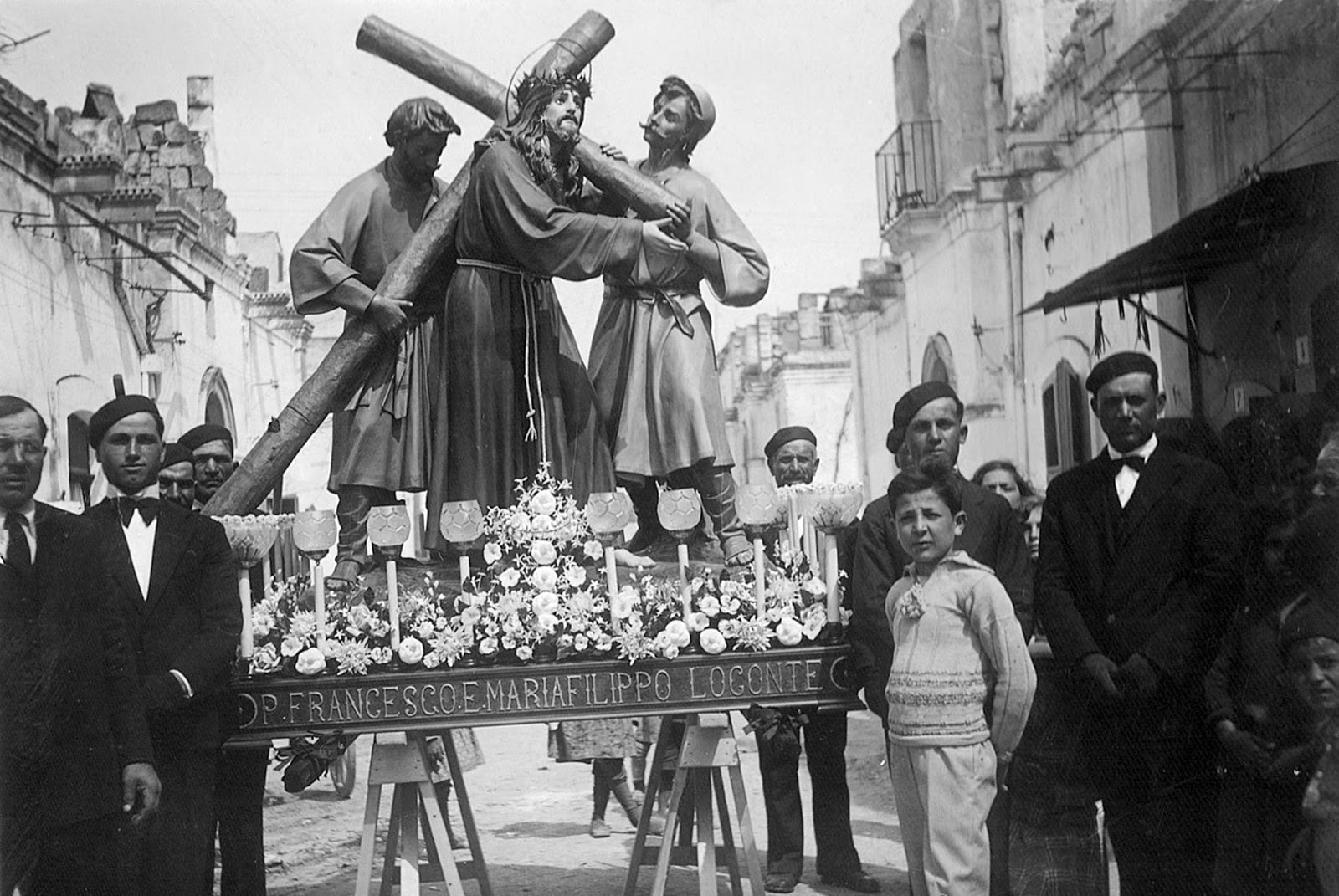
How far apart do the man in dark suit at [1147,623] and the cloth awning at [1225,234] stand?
6.97ft

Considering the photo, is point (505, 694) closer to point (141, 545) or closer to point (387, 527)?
point (387, 527)

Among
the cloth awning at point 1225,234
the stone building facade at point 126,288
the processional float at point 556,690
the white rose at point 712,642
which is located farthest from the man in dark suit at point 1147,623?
the stone building facade at point 126,288

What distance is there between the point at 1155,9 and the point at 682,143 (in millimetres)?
4879

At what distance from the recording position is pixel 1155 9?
336 inches

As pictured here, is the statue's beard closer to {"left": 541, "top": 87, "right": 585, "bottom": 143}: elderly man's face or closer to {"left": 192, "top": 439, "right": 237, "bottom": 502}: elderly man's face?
{"left": 541, "top": 87, "right": 585, "bottom": 143}: elderly man's face

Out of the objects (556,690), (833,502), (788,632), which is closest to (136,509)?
(556,690)

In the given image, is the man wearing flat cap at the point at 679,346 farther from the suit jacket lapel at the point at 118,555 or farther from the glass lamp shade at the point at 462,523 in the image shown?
the suit jacket lapel at the point at 118,555

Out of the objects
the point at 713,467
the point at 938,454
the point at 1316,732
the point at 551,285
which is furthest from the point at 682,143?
the point at 1316,732

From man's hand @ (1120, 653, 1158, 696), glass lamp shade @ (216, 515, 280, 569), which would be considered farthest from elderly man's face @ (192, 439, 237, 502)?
man's hand @ (1120, 653, 1158, 696)

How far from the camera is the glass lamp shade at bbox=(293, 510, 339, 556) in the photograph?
416 cm

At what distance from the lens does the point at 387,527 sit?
14.0ft

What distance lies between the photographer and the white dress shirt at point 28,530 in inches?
157

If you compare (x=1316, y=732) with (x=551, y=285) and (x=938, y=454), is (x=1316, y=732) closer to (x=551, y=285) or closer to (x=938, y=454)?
(x=938, y=454)

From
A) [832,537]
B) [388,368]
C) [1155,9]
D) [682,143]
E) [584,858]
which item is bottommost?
[584,858]
